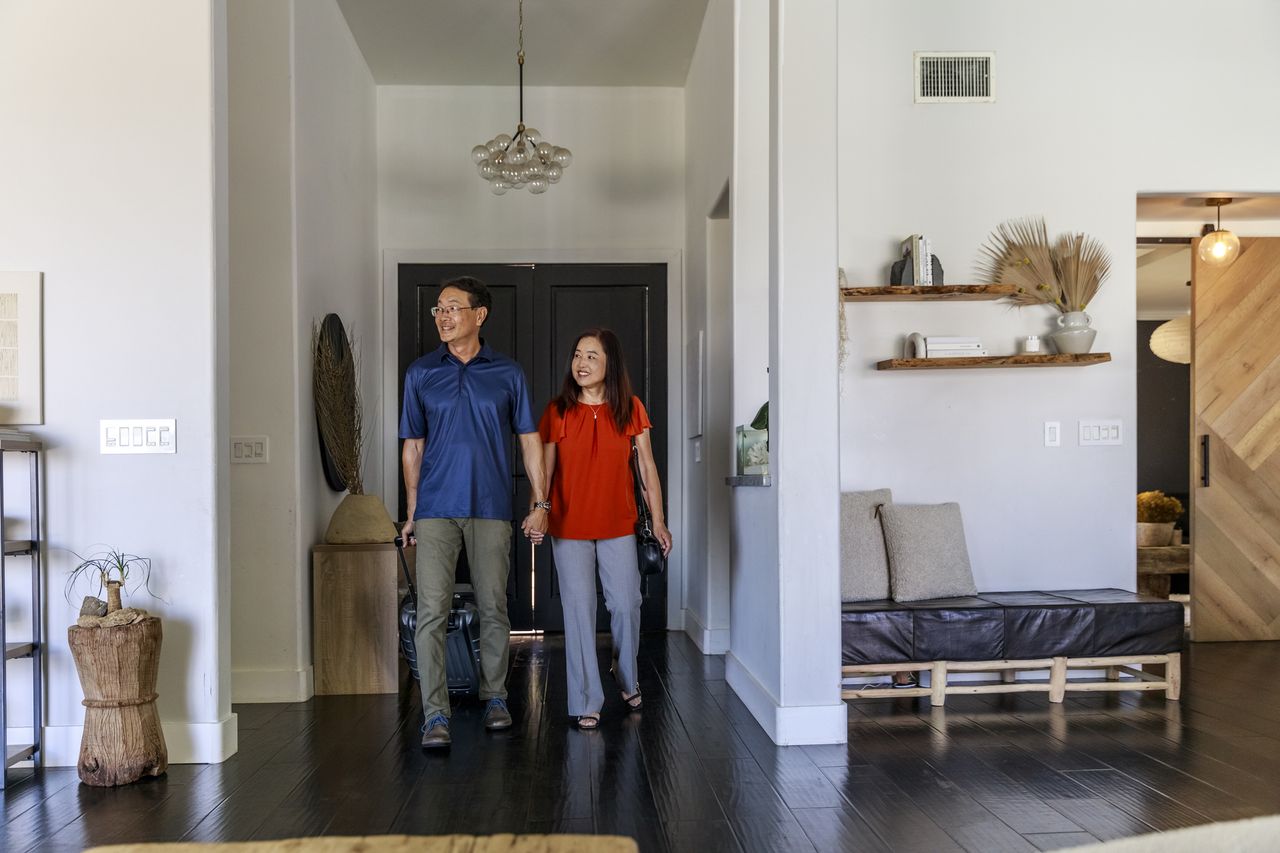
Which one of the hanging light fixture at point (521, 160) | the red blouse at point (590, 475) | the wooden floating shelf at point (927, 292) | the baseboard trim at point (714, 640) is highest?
the hanging light fixture at point (521, 160)

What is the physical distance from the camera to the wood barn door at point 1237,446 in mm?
6258

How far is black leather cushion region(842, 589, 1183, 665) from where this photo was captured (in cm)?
452

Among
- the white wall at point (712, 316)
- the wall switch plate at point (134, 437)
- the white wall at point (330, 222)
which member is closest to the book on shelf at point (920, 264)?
the white wall at point (712, 316)

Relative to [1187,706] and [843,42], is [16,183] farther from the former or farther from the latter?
[1187,706]

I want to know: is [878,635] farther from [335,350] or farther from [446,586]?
[335,350]

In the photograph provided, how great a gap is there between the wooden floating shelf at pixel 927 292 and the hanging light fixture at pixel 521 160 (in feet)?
5.36

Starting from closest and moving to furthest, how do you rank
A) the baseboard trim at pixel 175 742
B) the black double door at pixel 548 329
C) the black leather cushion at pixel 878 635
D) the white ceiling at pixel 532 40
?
1. the baseboard trim at pixel 175 742
2. the black leather cushion at pixel 878 635
3. the white ceiling at pixel 532 40
4. the black double door at pixel 548 329

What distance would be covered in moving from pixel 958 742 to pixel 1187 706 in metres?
1.30

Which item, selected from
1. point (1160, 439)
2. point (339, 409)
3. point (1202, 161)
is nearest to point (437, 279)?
point (339, 409)

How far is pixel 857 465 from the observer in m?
5.27

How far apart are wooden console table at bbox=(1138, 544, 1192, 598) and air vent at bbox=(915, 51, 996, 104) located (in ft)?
12.0

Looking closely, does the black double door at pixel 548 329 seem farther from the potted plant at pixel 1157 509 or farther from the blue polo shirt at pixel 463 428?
the potted plant at pixel 1157 509

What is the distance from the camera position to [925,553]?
4840mm

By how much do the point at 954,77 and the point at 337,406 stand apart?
11.1 feet
